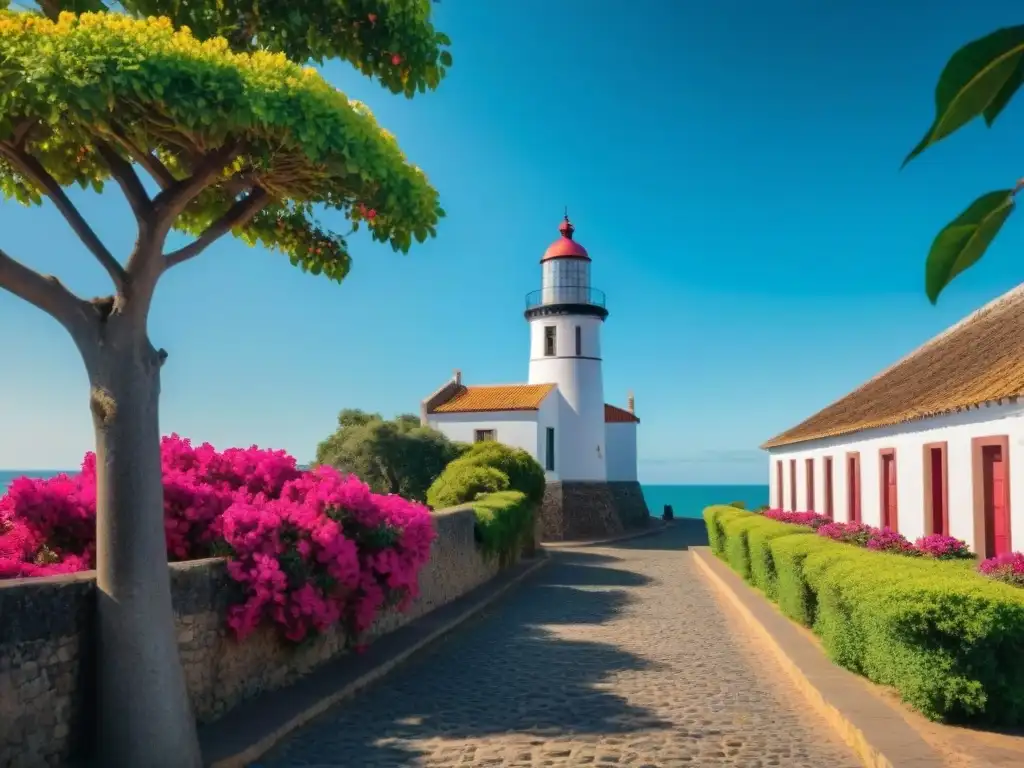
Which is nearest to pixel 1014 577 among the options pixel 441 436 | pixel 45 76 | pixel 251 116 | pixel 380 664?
pixel 380 664

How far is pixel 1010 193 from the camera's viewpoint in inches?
43.6

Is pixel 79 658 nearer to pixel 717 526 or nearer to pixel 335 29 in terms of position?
pixel 335 29

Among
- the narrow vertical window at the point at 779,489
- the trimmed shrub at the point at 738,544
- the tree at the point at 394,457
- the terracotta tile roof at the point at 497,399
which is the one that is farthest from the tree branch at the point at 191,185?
the terracotta tile roof at the point at 497,399

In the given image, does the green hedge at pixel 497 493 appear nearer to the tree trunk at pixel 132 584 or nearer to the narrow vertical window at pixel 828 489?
the narrow vertical window at pixel 828 489

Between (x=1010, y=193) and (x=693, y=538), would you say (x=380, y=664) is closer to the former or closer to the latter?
(x=1010, y=193)

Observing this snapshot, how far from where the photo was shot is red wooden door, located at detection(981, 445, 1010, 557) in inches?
500

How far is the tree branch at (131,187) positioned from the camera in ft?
22.5

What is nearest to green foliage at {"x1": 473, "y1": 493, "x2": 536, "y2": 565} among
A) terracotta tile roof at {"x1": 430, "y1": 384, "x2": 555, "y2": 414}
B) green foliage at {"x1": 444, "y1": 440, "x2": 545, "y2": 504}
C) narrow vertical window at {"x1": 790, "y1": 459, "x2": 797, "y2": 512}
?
green foliage at {"x1": 444, "y1": 440, "x2": 545, "y2": 504}

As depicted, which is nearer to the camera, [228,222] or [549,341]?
[228,222]

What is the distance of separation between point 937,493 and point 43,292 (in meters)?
14.1

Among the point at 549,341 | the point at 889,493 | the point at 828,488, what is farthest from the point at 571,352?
the point at 889,493

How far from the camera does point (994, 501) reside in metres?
13.1

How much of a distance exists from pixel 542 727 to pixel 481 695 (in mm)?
1439

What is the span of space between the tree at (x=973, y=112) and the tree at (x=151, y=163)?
550 cm
